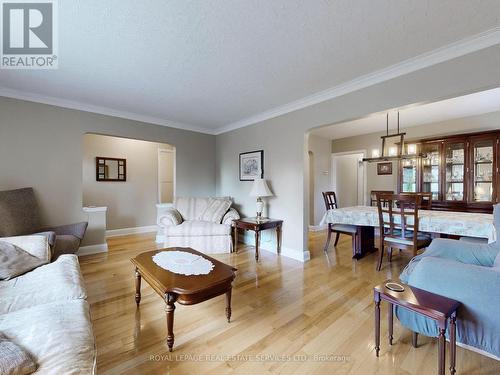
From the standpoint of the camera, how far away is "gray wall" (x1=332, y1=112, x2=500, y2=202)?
12.6 feet

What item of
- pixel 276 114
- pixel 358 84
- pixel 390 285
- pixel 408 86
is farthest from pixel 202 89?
pixel 390 285

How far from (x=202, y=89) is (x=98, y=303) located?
100 inches

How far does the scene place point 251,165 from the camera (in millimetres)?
4141

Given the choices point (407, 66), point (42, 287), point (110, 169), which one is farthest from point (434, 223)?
point (110, 169)

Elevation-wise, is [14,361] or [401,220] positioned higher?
[401,220]

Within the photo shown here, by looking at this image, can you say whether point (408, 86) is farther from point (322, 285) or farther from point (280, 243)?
point (280, 243)

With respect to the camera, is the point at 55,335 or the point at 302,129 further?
the point at 302,129

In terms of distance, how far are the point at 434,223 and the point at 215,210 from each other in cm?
308

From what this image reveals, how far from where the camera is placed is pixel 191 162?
4.64m

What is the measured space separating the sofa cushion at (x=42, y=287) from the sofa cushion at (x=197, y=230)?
1.82 meters

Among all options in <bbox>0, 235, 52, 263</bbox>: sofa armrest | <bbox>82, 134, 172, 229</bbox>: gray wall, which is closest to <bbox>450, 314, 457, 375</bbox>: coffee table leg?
<bbox>0, 235, 52, 263</bbox>: sofa armrest

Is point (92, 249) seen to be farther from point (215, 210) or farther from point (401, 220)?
point (401, 220)

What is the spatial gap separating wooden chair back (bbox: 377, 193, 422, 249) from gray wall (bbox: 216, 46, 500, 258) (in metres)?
1.01

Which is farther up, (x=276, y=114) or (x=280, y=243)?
(x=276, y=114)
